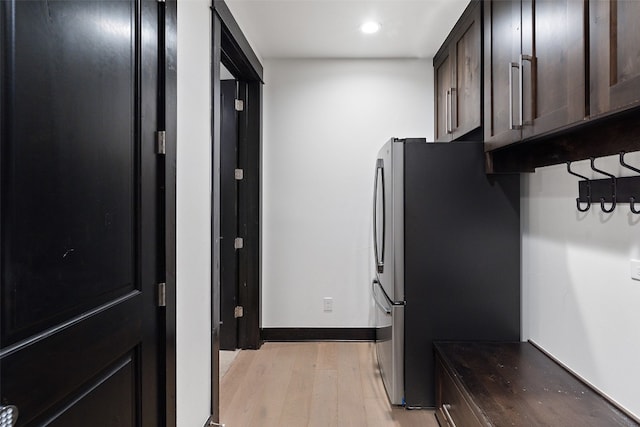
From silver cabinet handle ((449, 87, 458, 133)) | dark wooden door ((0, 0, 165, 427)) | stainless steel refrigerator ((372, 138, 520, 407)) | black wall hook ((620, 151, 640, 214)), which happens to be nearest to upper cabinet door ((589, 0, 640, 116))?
black wall hook ((620, 151, 640, 214))

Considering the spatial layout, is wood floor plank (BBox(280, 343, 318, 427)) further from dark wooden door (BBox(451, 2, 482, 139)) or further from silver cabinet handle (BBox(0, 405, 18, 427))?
dark wooden door (BBox(451, 2, 482, 139))

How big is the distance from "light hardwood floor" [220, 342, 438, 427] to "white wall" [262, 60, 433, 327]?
1.21 ft

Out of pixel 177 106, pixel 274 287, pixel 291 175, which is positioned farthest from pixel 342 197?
pixel 177 106

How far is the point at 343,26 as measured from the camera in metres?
2.86

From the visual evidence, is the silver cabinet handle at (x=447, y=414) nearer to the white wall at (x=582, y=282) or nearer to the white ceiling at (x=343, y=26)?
the white wall at (x=582, y=282)

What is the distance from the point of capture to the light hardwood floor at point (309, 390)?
2.33m

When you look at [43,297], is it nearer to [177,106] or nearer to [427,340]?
[177,106]

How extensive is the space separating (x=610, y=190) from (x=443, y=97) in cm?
186

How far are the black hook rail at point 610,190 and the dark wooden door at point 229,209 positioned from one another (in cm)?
246

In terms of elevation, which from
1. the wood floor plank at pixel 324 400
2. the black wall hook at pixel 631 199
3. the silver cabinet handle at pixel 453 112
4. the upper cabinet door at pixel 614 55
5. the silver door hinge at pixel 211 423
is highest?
the silver cabinet handle at pixel 453 112

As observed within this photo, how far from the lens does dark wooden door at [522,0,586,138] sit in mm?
1345

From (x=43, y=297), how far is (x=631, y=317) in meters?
1.94

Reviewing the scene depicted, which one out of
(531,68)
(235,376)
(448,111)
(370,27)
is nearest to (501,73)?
(531,68)

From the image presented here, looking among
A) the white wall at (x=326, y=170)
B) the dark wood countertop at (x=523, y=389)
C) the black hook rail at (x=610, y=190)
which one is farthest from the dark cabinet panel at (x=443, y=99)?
the dark wood countertop at (x=523, y=389)
